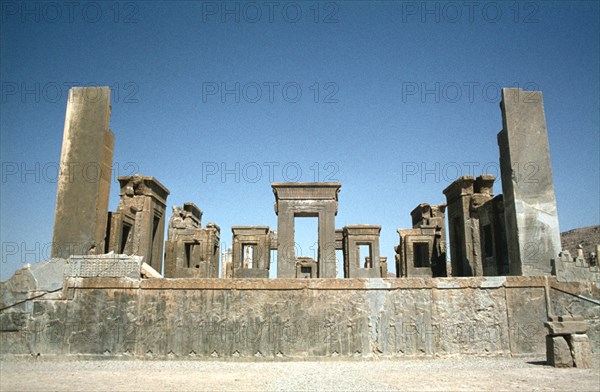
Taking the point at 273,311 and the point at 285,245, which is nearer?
the point at 273,311

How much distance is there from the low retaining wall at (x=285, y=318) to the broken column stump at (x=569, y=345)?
4.39ft

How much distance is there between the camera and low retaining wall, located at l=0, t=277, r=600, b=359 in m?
7.98

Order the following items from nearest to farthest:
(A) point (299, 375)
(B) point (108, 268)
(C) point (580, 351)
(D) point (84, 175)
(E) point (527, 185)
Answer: (A) point (299, 375) < (C) point (580, 351) < (B) point (108, 268) < (D) point (84, 175) < (E) point (527, 185)

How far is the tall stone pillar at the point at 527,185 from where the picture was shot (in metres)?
9.30

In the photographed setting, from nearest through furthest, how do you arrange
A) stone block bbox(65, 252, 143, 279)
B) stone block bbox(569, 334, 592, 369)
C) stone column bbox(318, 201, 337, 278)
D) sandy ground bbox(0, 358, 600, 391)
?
sandy ground bbox(0, 358, 600, 391), stone block bbox(569, 334, 592, 369), stone block bbox(65, 252, 143, 279), stone column bbox(318, 201, 337, 278)

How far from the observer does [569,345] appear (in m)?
6.77

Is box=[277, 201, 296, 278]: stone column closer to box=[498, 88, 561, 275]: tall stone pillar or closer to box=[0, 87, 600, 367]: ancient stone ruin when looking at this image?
box=[0, 87, 600, 367]: ancient stone ruin

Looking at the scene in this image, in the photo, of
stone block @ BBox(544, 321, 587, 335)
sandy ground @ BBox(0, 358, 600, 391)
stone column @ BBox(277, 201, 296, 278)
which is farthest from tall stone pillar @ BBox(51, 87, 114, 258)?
stone block @ BBox(544, 321, 587, 335)

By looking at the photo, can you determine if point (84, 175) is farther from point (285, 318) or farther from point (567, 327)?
point (567, 327)

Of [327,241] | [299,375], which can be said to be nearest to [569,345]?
[299,375]

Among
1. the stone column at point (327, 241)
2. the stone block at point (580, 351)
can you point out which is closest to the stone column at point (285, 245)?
the stone column at point (327, 241)

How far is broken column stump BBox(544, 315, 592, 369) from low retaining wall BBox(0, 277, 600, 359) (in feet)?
4.39

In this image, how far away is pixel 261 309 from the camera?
8.14m

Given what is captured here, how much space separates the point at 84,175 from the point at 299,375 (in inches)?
262
